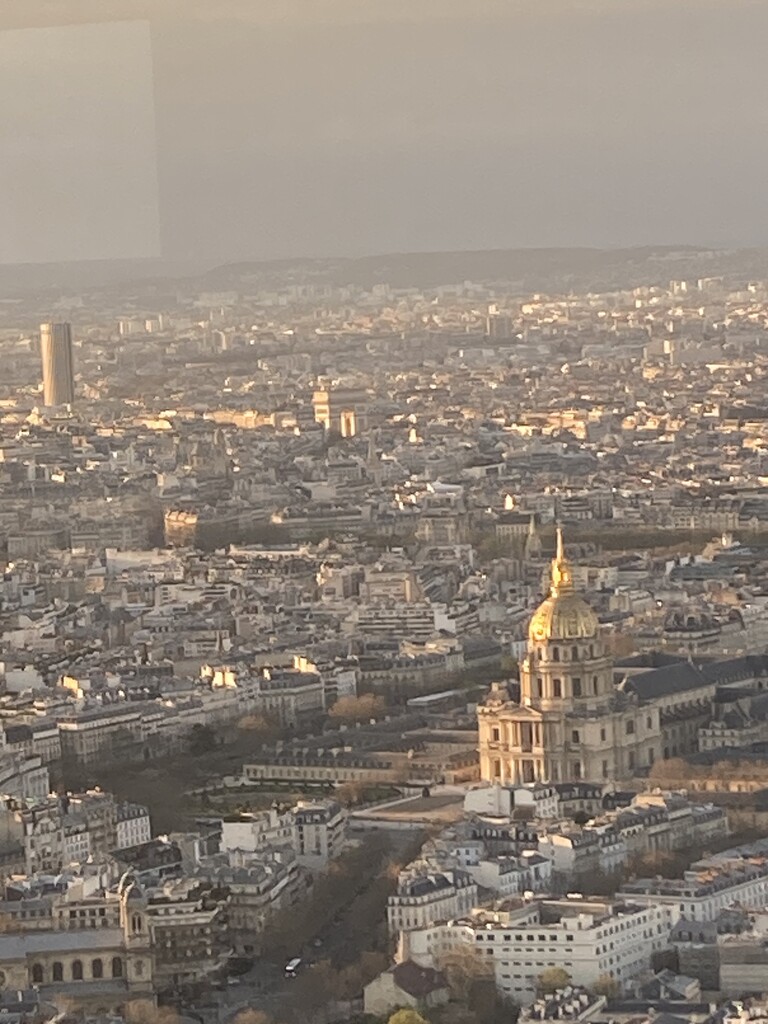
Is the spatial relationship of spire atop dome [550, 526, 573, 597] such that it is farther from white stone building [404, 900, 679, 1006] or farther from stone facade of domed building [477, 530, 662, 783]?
white stone building [404, 900, 679, 1006]

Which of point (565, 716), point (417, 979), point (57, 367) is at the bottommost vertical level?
point (565, 716)

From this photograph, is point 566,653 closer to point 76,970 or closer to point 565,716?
point 565,716

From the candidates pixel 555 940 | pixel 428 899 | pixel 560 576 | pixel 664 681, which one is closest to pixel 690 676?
pixel 664 681

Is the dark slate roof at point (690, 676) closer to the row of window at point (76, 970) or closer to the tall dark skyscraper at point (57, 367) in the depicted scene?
the row of window at point (76, 970)

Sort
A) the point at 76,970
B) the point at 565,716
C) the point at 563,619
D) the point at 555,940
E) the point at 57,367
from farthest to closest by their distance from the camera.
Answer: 1. the point at 57,367
2. the point at 563,619
3. the point at 565,716
4. the point at 76,970
5. the point at 555,940

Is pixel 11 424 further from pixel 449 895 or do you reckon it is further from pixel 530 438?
pixel 449 895

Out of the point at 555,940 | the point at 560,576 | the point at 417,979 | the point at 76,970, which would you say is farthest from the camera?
the point at 560,576

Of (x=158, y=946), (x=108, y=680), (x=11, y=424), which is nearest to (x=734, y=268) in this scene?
(x=108, y=680)
